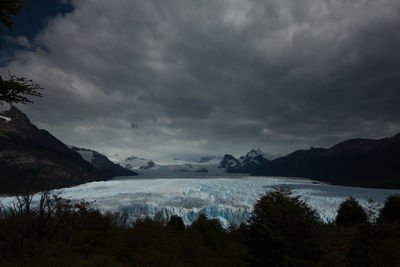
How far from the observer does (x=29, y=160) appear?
138m

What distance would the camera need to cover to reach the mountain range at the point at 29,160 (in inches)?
4904

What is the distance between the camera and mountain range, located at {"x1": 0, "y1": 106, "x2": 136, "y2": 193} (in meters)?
125

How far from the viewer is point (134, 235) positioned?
15.5 m

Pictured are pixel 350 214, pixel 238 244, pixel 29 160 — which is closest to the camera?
pixel 238 244

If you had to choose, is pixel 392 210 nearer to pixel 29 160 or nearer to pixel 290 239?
pixel 290 239

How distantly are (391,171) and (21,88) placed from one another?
222 metres

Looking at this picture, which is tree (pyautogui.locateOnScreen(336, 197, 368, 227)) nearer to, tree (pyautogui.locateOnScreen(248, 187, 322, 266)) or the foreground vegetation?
the foreground vegetation

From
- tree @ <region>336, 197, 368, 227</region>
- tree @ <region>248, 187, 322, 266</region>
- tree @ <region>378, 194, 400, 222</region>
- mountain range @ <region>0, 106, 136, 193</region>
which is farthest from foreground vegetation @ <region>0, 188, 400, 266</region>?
mountain range @ <region>0, 106, 136, 193</region>

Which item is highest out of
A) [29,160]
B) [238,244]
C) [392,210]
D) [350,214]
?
[29,160]

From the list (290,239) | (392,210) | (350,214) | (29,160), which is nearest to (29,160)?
(29,160)

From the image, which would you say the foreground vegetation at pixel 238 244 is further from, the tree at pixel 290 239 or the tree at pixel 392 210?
the tree at pixel 392 210

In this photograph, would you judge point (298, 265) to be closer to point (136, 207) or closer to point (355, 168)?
point (136, 207)

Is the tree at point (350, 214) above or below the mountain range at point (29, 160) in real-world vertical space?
below

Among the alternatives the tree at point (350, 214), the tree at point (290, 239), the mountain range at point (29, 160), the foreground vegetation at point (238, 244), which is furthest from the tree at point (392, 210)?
the mountain range at point (29, 160)
